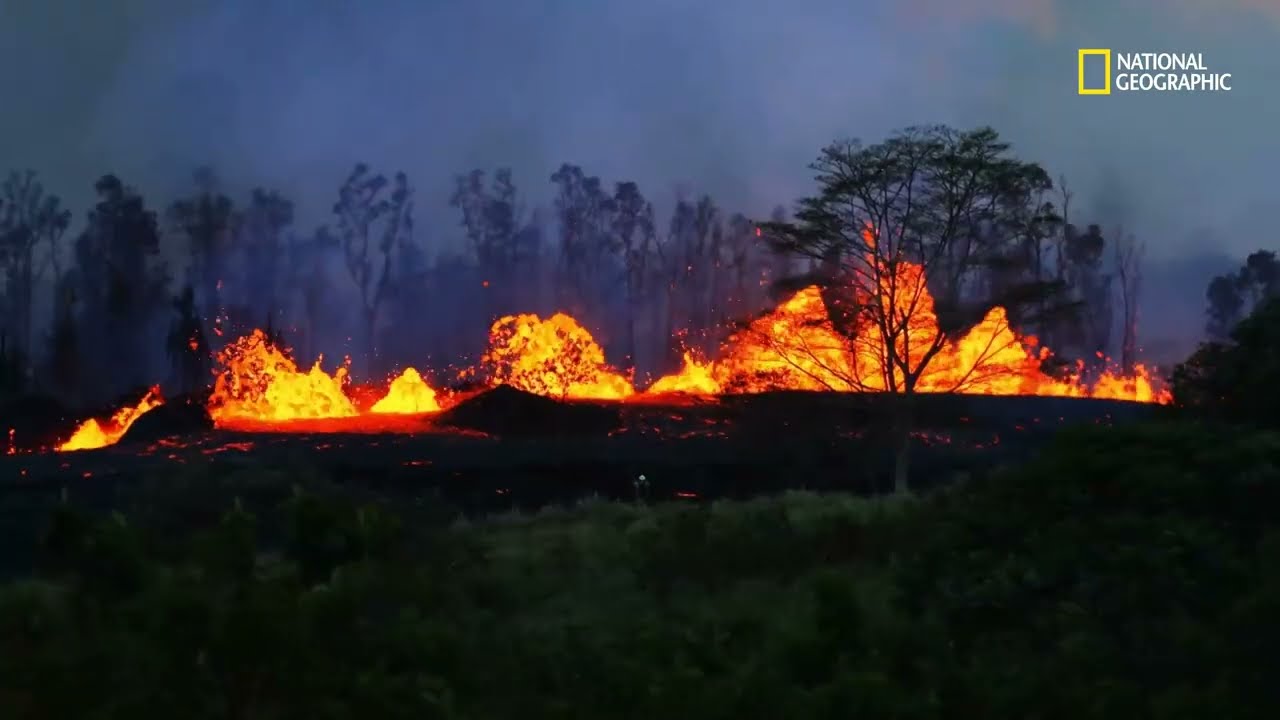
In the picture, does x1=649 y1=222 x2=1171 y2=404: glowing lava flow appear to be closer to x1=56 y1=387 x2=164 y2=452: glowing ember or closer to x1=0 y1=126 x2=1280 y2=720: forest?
x1=0 y1=126 x2=1280 y2=720: forest

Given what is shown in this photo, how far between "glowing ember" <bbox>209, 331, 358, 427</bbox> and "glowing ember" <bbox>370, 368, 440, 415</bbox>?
1183 millimetres

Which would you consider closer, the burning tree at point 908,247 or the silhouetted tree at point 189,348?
the burning tree at point 908,247

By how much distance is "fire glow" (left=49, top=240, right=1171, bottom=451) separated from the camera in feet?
83.6

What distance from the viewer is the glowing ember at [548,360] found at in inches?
1580

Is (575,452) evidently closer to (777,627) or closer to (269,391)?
(269,391)

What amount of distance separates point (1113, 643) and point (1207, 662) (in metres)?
0.50

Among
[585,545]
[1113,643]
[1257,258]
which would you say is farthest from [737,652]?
[1257,258]

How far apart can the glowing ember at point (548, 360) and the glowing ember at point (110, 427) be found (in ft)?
34.1

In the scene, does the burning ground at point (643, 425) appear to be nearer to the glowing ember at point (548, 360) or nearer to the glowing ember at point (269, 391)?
the glowing ember at point (269, 391)

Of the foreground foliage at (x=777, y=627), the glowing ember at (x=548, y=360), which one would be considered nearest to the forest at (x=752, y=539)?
the foreground foliage at (x=777, y=627)

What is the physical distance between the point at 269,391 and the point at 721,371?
40.9 feet

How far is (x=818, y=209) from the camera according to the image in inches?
982

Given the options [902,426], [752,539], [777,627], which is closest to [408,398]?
[902,426]

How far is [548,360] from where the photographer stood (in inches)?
1583
